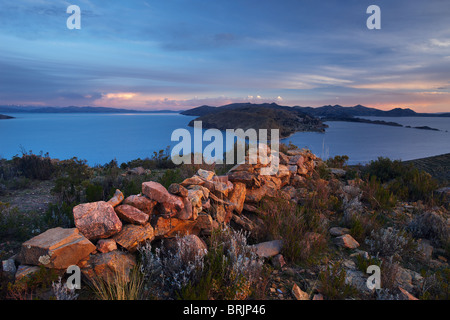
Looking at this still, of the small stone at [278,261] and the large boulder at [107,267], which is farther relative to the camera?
the small stone at [278,261]

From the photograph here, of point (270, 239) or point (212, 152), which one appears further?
point (212, 152)

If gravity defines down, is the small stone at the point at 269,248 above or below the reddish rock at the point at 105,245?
below

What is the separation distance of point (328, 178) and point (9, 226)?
7.98 meters

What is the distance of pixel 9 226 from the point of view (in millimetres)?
3906

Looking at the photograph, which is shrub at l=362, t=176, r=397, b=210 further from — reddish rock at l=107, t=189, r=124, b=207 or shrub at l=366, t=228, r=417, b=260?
Result: reddish rock at l=107, t=189, r=124, b=207

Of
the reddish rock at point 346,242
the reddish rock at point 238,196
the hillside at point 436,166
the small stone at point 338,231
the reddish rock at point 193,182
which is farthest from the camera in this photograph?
the hillside at point 436,166

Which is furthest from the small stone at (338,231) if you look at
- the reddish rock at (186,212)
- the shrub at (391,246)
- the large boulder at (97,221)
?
the large boulder at (97,221)

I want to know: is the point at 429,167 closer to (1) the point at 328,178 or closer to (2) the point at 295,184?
(1) the point at 328,178

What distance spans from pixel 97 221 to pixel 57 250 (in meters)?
0.52

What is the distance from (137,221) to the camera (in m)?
3.35

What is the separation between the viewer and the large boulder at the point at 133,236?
3166 millimetres

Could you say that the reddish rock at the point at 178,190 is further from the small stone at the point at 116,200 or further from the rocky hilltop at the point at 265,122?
the rocky hilltop at the point at 265,122
